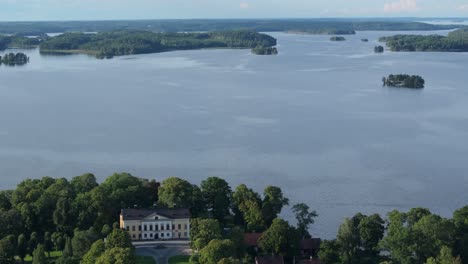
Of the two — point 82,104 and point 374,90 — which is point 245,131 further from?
point 374,90

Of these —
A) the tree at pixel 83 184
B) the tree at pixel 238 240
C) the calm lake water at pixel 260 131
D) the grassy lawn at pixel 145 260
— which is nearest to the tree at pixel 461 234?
the calm lake water at pixel 260 131

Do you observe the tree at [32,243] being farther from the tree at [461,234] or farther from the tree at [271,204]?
the tree at [461,234]

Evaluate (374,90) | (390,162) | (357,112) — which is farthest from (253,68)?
(390,162)

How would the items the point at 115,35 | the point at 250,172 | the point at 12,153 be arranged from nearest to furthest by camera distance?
the point at 250,172
the point at 12,153
the point at 115,35

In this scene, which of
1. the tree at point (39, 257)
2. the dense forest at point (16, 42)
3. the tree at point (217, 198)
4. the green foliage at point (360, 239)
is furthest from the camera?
the dense forest at point (16, 42)

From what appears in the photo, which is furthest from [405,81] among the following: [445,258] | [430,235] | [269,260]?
[269,260]

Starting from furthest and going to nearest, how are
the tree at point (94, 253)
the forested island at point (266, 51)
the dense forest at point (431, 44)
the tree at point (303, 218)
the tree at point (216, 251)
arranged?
the dense forest at point (431, 44) → the forested island at point (266, 51) → the tree at point (303, 218) → the tree at point (94, 253) → the tree at point (216, 251)

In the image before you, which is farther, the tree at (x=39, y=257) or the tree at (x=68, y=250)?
the tree at (x=68, y=250)
